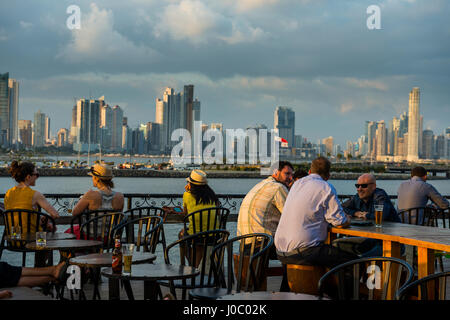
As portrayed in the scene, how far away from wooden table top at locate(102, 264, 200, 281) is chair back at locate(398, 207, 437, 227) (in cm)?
378

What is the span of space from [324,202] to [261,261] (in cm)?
104

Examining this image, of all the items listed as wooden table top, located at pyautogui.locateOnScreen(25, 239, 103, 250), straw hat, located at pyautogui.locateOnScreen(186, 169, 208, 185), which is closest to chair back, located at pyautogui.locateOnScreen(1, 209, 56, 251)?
wooden table top, located at pyautogui.locateOnScreen(25, 239, 103, 250)

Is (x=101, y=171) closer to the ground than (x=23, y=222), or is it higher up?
higher up

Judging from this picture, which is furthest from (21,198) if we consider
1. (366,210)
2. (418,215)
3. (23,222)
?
(418,215)

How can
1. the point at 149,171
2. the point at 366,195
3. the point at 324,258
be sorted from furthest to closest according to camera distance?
the point at 149,171, the point at 366,195, the point at 324,258

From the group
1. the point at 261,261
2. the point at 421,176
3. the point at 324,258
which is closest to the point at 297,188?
the point at 324,258

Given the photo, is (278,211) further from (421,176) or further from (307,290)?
(421,176)

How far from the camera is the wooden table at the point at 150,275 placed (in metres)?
3.31

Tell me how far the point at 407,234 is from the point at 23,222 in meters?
3.71

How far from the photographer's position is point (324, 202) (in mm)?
4500

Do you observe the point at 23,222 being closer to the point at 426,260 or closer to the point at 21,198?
the point at 21,198

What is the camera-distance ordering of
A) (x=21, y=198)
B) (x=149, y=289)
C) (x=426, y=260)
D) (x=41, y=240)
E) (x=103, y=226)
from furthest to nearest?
(x=21, y=198) < (x=103, y=226) < (x=41, y=240) < (x=426, y=260) < (x=149, y=289)

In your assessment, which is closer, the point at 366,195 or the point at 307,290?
the point at 307,290

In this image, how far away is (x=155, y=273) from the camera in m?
3.46
